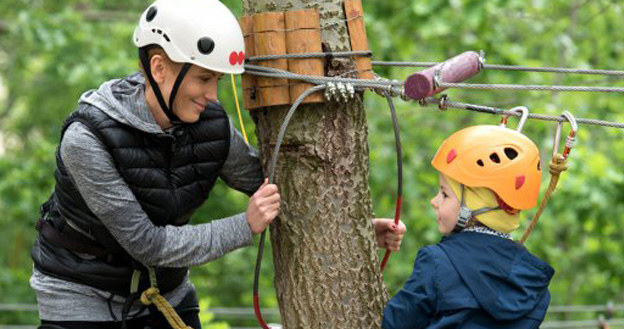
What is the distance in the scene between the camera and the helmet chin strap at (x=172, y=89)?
255 centimetres

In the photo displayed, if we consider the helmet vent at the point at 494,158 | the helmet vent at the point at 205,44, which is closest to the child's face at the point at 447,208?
the helmet vent at the point at 494,158

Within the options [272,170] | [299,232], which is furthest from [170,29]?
[299,232]

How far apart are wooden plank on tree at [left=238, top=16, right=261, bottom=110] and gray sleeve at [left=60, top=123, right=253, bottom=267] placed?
0.38 meters

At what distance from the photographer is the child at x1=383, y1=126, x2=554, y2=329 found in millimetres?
2383

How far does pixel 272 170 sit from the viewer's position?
2.65 meters

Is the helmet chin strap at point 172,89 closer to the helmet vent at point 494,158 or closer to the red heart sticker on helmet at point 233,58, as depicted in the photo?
the red heart sticker on helmet at point 233,58

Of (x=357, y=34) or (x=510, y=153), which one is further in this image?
(x=357, y=34)

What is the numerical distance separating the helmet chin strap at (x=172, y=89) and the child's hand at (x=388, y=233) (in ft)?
2.57

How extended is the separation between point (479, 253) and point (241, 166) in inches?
33.8

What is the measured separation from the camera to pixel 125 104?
2590mm

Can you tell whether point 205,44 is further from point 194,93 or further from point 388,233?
point 388,233

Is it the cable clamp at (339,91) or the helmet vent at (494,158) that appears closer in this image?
the helmet vent at (494,158)

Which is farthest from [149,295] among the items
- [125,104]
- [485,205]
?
[485,205]

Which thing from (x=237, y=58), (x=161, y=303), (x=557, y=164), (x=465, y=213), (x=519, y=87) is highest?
(x=237, y=58)
